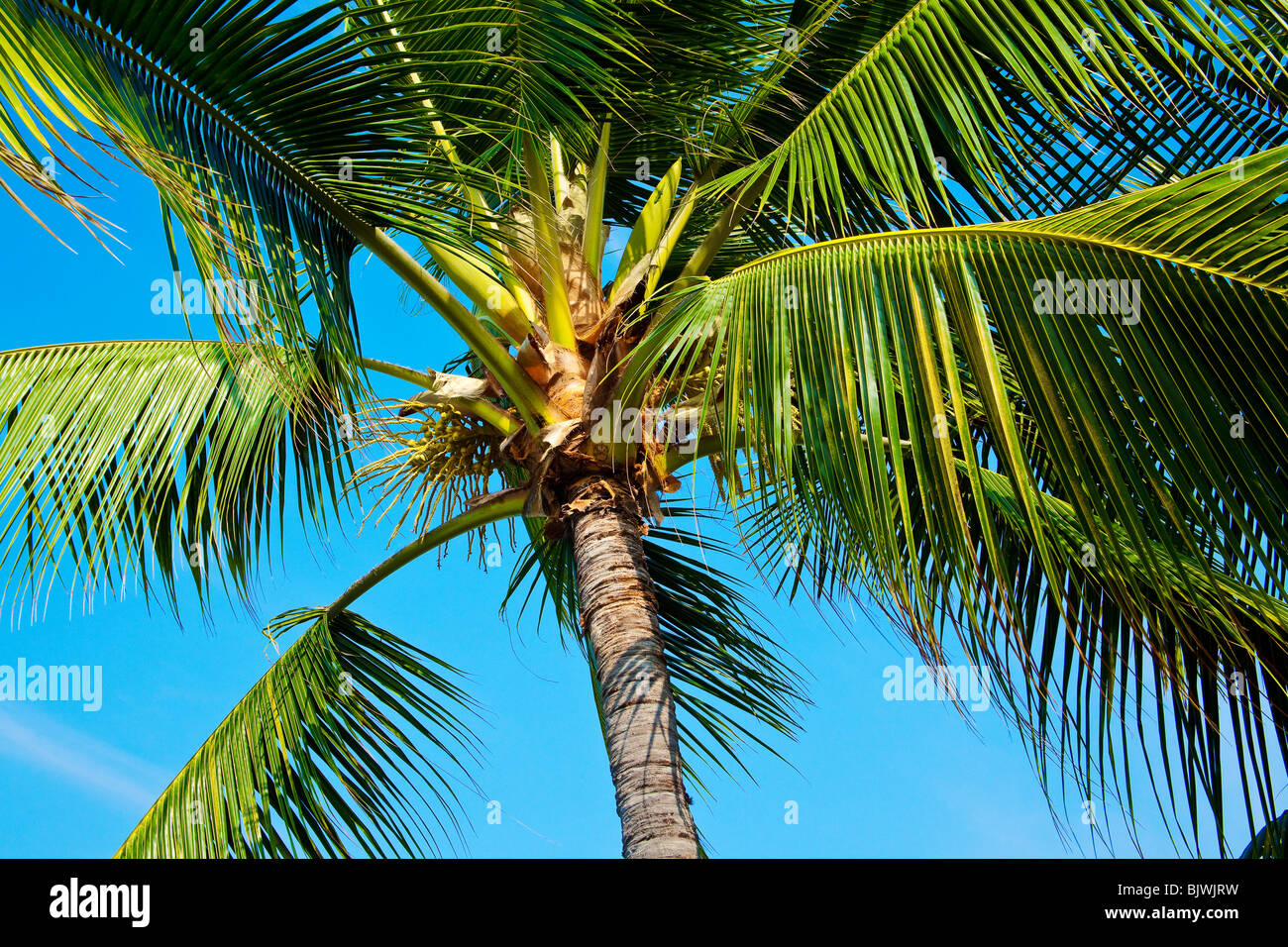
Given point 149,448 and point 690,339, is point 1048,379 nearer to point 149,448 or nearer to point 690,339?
point 690,339

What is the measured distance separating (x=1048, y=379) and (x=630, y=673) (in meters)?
1.61

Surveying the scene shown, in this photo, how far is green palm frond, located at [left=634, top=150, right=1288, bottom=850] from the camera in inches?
91.7

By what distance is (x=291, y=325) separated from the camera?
3299mm

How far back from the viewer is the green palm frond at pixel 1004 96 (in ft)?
10.5

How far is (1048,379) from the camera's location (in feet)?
8.27

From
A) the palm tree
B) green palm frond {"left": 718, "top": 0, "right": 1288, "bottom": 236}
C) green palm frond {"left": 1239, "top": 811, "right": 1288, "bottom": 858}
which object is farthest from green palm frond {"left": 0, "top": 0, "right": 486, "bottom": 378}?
green palm frond {"left": 1239, "top": 811, "right": 1288, "bottom": 858}

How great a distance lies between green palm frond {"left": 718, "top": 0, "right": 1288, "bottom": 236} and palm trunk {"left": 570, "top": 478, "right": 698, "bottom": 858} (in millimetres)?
1303

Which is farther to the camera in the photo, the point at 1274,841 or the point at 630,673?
the point at 1274,841

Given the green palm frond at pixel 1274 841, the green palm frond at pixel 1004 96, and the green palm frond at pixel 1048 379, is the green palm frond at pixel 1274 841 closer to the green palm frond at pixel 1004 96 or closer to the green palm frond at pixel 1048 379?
the green palm frond at pixel 1048 379

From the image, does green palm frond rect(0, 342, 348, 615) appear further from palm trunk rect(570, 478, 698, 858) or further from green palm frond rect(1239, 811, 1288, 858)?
green palm frond rect(1239, 811, 1288, 858)

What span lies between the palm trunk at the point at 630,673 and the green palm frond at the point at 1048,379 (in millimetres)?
824

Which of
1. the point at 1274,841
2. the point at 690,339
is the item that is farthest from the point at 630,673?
the point at 1274,841
